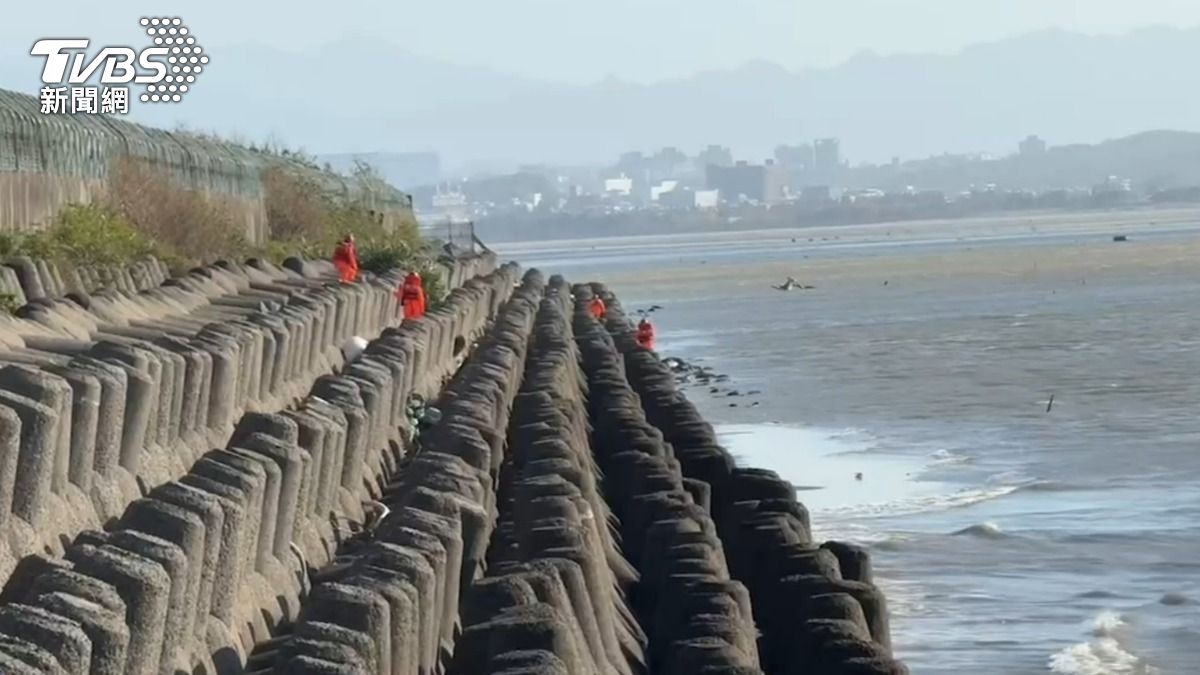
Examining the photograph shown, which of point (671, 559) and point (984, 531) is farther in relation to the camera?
point (984, 531)

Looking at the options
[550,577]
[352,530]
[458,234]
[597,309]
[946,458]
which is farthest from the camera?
[458,234]

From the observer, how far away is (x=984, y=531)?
2316 cm

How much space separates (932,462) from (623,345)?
6154mm

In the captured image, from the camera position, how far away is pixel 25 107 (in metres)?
26.5

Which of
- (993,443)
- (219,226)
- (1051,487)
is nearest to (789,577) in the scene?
(1051,487)

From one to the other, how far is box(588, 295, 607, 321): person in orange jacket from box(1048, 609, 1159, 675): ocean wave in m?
28.0

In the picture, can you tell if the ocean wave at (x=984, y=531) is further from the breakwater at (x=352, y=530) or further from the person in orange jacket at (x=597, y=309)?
the person in orange jacket at (x=597, y=309)

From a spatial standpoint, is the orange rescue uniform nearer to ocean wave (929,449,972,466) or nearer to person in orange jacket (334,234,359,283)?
person in orange jacket (334,234,359,283)

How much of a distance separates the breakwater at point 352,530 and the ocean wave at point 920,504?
6471 millimetres

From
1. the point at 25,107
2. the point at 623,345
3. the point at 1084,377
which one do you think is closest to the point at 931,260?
the point at 1084,377

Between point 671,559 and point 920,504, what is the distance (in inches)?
572

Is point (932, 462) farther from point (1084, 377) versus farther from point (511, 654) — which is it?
point (511, 654)

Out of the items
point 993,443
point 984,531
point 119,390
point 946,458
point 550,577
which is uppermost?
point 119,390

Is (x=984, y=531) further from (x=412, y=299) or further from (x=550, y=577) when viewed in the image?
(x=550, y=577)
